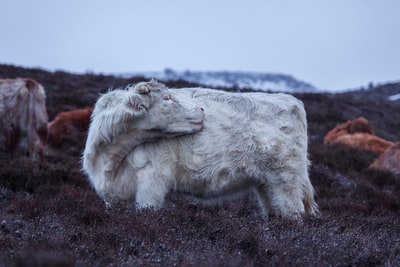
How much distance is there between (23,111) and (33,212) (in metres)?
7.26

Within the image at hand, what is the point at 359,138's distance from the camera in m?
15.6

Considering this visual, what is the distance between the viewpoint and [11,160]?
1161 centimetres

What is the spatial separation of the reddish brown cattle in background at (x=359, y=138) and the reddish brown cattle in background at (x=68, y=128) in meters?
5.98

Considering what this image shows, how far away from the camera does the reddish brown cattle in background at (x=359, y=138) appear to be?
601 inches

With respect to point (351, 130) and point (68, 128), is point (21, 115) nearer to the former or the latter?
point (68, 128)

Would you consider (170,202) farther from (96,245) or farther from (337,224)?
(96,245)

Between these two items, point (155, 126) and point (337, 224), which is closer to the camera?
point (337, 224)

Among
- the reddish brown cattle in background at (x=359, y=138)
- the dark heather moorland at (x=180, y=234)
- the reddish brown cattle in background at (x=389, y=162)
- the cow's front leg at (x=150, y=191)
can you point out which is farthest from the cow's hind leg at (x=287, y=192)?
the reddish brown cattle in background at (x=359, y=138)

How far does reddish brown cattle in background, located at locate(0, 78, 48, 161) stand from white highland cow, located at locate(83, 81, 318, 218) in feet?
21.5

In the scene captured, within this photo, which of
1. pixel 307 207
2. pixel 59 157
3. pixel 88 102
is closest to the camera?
pixel 307 207

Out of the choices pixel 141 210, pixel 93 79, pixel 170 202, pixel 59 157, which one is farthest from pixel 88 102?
pixel 141 210

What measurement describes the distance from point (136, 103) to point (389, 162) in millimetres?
7376

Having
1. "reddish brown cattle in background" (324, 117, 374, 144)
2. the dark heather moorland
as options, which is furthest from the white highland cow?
"reddish brown cattle in background" (324, 117, 374, 144)

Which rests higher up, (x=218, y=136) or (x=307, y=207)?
(x=218, y=136)
